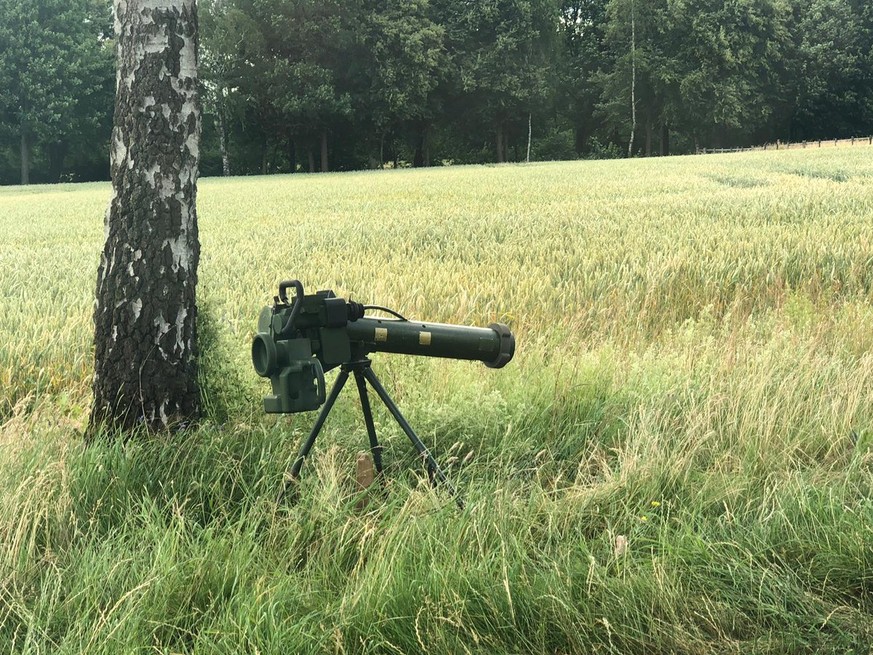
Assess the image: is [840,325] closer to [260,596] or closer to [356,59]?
[260,596]

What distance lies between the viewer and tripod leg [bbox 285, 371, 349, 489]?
265 centimetres

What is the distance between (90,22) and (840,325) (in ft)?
207

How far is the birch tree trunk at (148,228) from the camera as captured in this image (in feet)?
11.0

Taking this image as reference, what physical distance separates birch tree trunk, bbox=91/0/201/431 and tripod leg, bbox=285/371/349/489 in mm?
928

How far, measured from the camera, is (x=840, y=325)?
16.9 feet

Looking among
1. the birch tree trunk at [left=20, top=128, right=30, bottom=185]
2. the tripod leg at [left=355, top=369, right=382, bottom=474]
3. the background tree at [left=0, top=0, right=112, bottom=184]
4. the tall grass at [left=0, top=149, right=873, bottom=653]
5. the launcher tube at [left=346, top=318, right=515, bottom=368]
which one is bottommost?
the tall grass at [left=0, top=149, right=873, bottom=653]

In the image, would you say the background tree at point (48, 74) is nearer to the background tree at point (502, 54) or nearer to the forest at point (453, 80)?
the forest at point (453, 80)

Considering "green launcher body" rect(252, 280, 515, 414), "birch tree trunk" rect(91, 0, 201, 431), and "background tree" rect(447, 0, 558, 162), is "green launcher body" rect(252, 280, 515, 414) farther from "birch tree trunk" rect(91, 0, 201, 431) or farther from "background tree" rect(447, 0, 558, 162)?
"background tree" rect(447, 0, 558, 162)

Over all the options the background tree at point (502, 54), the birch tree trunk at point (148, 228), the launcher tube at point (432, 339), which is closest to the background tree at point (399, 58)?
the background tree at point (502, 54)

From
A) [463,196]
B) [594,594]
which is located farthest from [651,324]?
[463,196]

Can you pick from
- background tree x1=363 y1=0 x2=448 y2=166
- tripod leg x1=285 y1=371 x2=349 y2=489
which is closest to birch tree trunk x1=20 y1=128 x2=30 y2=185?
background tree x1=363 y1=0 x2=448 y2=166

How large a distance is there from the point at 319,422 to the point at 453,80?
61.8 metres

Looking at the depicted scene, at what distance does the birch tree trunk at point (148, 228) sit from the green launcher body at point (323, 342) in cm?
100

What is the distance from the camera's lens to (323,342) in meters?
2.57
